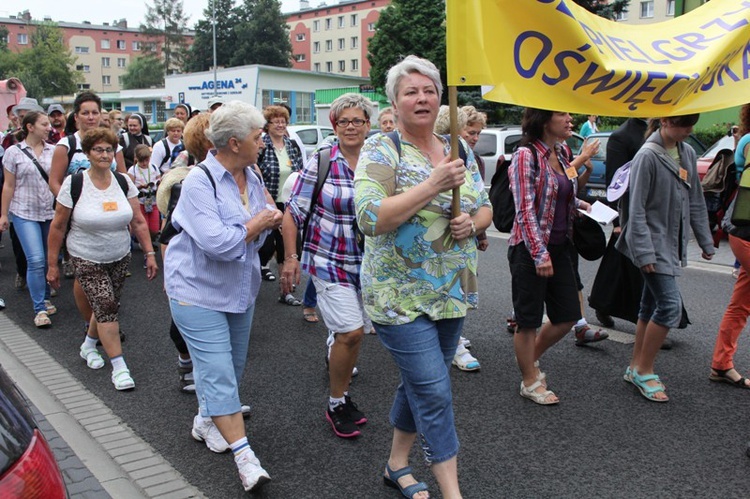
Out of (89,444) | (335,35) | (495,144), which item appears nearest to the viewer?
(89,444)

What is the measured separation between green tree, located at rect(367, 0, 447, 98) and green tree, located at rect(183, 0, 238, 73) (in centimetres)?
4343

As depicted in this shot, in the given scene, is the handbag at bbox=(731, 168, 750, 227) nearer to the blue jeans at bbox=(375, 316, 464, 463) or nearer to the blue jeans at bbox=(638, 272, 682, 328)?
the blue jeans at bbox=(638, 272, 682, 328)

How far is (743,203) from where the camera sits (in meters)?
4.46

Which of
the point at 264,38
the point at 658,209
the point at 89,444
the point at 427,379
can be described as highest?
the point at 264,38

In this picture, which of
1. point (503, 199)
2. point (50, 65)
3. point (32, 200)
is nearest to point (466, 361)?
point (503, 199)

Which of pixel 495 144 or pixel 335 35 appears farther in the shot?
pixel 335 35

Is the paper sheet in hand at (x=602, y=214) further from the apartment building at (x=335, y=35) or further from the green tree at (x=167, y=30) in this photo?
the green tree at (x=167, y=30)

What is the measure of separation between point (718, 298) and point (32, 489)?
693 cm

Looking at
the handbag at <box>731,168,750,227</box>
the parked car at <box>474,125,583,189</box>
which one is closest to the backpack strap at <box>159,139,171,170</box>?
the handbag at <box>731,168,750,227</box>

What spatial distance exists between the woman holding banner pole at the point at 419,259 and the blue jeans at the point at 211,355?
96cm

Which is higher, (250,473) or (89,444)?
(250,473)

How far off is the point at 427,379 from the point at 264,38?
87634 mm

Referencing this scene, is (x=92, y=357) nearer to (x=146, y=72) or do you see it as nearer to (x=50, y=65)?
(x=50, y=65)

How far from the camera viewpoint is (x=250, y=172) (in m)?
3.88
